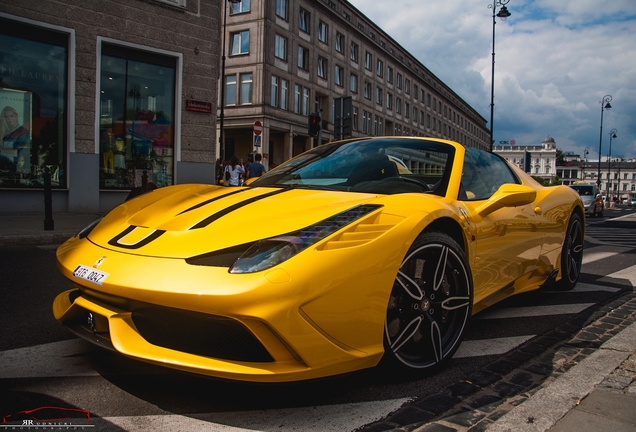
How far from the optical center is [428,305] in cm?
242

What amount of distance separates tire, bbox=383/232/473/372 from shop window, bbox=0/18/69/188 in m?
10.0

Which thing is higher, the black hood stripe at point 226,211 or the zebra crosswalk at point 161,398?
the black hood stripe at point 226,211

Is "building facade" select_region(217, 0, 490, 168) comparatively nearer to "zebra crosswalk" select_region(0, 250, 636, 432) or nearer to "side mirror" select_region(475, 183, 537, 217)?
"side mirror" select_region(475, 183, 537, 217)

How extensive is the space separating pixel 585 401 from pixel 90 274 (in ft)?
7.13

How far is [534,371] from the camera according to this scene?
2.52m

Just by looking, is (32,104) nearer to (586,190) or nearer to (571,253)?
(571,253)

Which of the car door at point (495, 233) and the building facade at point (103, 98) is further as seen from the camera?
the building facade at point (103, 98)

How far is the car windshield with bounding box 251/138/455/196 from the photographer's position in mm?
2957

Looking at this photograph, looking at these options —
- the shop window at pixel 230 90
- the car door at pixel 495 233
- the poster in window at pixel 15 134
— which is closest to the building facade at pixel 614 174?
the shop window at pixel 230 90

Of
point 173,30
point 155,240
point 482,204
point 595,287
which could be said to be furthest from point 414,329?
Result: point 173,30

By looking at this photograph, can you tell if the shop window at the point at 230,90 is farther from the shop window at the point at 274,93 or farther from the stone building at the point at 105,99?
the stone building at the point at 105,99

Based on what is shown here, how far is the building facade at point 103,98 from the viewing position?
10.3 meters

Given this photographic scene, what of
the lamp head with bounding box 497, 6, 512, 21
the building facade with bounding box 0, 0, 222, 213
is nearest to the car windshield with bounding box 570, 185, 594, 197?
the lamp head with bounding box 497, 6, 512, 21

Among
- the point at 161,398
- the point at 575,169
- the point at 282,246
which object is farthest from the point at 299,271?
the point at 575,169
